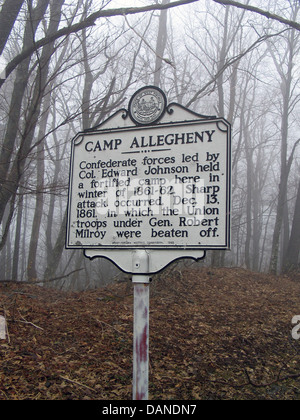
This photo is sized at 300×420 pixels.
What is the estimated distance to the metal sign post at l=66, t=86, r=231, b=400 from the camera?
9.02 ft

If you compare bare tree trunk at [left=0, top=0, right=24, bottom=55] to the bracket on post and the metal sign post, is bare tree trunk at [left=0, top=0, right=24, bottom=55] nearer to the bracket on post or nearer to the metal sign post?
the metal sign post

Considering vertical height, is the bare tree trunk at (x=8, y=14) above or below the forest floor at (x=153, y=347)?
above

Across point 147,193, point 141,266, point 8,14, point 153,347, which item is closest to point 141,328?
point 141,266

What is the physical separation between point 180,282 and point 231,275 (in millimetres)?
2784

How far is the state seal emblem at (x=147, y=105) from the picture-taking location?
3000 mm

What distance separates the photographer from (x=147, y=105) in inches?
120

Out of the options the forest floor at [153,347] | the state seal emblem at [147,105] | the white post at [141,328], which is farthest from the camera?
the forest floor at [153,347]

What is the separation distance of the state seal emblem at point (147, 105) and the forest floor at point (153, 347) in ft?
8.77

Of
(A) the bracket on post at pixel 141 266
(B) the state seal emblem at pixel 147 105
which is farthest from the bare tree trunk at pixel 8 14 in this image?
(A) the bracket on post at pixel 141 266

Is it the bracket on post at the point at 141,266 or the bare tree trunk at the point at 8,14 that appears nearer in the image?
the bracket on post at the point at 141,266

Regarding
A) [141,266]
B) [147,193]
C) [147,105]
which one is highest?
[147,105]

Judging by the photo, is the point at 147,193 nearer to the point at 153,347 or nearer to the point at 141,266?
the point at 141,266

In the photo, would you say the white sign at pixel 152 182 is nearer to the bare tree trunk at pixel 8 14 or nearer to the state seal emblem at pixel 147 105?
the state seal emblem at pixel 147 105

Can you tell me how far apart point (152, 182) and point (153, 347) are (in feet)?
9.61
